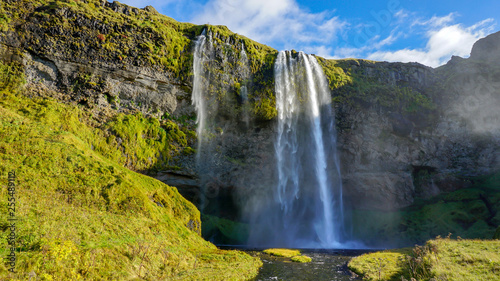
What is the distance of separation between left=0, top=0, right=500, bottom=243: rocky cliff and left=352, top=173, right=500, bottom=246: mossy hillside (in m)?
2.08

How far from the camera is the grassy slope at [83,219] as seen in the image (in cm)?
1355

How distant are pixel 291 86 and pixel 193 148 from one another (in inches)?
977

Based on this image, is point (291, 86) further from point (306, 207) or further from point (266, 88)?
point (306, 207)

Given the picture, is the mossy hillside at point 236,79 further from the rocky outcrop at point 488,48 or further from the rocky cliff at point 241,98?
the rocky outcrop at point 488,48

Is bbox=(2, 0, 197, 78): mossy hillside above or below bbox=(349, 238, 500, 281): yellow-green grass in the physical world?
above

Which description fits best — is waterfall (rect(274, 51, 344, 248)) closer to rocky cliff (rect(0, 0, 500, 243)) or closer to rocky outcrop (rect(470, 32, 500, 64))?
rocky cliff (rect(0, 0, 500, 243))

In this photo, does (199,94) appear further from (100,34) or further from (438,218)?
(438,218)

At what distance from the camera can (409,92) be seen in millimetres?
64438

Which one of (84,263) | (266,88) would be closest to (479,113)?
(266,88)

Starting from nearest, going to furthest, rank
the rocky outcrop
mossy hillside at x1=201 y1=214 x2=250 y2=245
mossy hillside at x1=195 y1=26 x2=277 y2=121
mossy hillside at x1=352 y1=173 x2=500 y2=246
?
mossy hillside at x1=201 y1=214 x2=250 y2=245, mossy hillside at x1=352 y1=173 x2=500 y2=246, mossy hillside at x1=195 y1=26 x2=277 y2=121, the rocky outcrop

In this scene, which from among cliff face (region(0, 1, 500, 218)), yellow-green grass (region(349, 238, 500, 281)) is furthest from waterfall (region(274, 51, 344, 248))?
yellow-green grass (region(349, 238, 500, 281))

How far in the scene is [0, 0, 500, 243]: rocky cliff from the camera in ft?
125

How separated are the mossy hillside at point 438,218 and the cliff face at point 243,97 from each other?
2.18 metres

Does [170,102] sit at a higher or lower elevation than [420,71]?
lower
